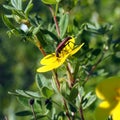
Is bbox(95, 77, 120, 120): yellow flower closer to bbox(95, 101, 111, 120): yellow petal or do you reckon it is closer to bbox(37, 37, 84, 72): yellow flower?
bbox(95, 101, 111, 120): yellow petal

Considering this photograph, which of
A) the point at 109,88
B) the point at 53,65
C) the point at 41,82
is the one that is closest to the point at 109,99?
the point at 109,88

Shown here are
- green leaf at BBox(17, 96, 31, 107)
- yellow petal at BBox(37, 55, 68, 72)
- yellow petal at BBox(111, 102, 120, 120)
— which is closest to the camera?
yellow petal at BBox(111, 102, 120, 120)

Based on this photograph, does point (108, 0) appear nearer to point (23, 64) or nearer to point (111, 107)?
point (23, 64)

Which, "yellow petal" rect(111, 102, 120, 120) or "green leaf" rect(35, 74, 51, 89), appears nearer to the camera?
"yellow petal" rect(111, 102, 120, 120)

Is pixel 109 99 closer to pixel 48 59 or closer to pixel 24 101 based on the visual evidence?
pixel 48 59

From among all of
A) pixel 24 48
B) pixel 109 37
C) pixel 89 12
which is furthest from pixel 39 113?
pixel 24 48

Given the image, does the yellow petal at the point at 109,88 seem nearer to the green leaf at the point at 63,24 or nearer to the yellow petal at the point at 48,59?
the yellow petal at the point at 48,59

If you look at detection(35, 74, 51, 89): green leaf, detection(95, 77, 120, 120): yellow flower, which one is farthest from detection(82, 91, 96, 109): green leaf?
detection(95, 77, 120, 120): yellow flower

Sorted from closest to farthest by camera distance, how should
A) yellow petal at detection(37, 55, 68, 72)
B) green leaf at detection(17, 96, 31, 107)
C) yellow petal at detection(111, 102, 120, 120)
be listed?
yellow petal at detection(111, 102, 120, 120) → yellow petal at detection(37, 55, 68, 72) → green leaf at detection(17, 96, 31, 107)
